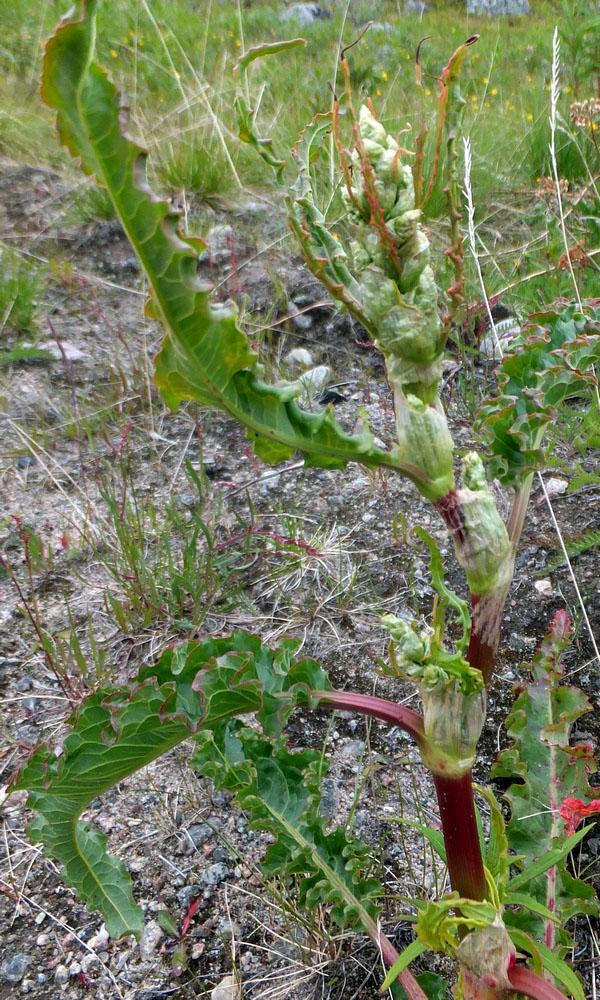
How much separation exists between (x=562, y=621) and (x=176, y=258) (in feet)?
3.93

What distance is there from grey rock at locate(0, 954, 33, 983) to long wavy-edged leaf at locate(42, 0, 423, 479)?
123 centimetres

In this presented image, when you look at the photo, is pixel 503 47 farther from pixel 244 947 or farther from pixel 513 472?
pixel 244 947

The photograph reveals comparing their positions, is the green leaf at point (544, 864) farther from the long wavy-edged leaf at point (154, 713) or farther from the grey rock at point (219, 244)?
the grey rock at point (219, 244)

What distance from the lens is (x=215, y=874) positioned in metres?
1.68

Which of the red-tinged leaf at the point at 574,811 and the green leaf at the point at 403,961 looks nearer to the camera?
the green leaf at the point at 403,961

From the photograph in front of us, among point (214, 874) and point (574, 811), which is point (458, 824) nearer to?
point (574, 811)

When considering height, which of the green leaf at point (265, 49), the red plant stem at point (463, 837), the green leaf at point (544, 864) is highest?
the green leaf at point (265, 49)

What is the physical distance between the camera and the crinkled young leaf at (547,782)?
1.41 m

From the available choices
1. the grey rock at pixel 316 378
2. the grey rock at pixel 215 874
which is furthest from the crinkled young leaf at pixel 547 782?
the grey rock at pixel 316 378

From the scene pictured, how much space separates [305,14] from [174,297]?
10.00m

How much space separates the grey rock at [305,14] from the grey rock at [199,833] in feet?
29.6

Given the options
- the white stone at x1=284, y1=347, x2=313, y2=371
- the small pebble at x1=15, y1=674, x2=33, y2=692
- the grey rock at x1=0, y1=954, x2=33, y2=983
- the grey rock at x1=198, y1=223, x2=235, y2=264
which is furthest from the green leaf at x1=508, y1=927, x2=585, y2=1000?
the grey rock at x1=198, y1=223, x2=235, y2=264

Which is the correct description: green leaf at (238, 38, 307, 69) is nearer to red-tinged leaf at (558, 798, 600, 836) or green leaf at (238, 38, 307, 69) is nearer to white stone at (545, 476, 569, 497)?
red-tinged leaf at (558, 798, 600, 836)

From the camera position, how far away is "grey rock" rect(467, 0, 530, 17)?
10.3m
